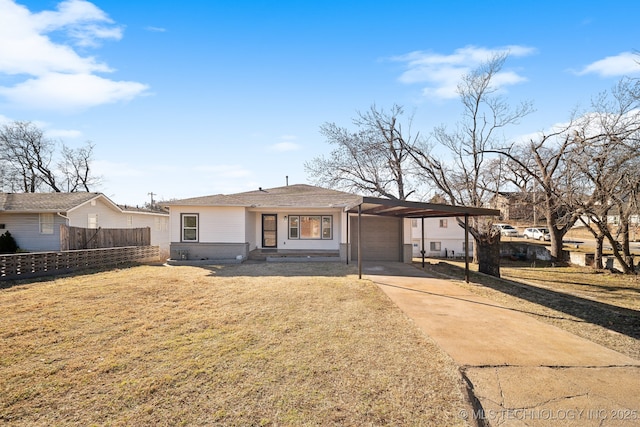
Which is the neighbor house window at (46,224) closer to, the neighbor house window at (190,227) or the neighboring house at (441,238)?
the neighbor house window at (190,227)

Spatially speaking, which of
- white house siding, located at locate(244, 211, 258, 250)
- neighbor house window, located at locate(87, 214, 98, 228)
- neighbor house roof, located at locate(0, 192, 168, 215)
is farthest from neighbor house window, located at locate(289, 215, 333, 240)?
neighbor house window, located at locate(87, 214, 98, 228)

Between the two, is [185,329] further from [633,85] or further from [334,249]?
[633,85]

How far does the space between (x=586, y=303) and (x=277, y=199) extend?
483 inches

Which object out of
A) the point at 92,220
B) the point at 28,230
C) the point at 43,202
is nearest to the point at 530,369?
the point at 92,220

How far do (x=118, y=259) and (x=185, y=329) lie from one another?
438 inches

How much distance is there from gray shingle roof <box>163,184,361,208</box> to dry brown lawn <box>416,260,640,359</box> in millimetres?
6295

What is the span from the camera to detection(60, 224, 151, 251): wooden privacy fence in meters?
13.1

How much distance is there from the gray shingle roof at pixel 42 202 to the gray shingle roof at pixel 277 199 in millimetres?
8071

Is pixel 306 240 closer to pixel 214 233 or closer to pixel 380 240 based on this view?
pixel 380 240

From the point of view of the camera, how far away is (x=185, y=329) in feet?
17.8

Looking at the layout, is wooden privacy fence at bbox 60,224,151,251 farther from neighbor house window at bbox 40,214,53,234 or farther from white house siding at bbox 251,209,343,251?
white house siding at bbox 251,209,343,251

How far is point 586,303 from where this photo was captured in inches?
323

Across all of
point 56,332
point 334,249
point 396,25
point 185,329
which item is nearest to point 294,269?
point 334,249

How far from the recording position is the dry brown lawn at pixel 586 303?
5.54 metres
